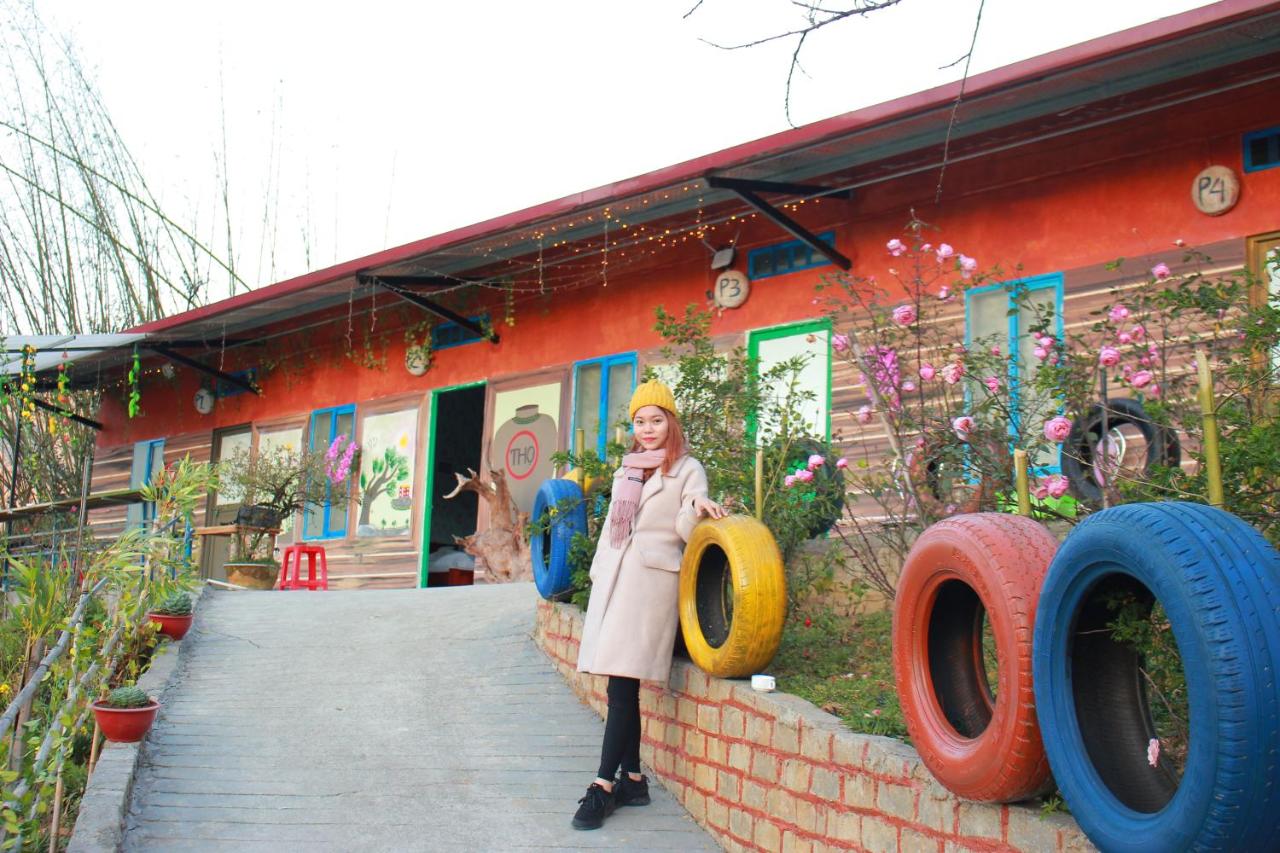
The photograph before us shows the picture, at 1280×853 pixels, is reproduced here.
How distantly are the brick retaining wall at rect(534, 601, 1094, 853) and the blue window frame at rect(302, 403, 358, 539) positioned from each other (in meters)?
8.24

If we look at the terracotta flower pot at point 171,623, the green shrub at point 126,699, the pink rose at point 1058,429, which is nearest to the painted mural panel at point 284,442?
the terracotta flower pot at point 171,623

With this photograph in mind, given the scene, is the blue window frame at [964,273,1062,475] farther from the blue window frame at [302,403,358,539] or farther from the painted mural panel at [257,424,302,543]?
the painted mural panel at [257,424,302,543]

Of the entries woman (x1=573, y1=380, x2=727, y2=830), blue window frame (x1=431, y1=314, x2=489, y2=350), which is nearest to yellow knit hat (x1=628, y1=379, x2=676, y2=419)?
woman (x1=573, y1=380, x2=727, y2=830)

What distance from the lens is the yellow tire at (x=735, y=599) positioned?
5055 millimetres

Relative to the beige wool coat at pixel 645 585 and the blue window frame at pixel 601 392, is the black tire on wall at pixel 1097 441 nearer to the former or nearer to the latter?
the beige wool coat at pixel 645 585

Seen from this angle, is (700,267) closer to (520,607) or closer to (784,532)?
(520,607)

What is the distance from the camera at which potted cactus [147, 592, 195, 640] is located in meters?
7.18

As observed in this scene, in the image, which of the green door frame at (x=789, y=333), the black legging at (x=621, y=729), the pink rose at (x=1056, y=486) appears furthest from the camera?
the green door frame at (x=789, y=333)

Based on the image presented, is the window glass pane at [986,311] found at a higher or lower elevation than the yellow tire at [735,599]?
higher

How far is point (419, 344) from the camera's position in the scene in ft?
42.6

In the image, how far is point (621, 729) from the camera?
→ 5059 millimetres

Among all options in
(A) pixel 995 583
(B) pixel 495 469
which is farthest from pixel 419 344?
(A) pixel 995 583

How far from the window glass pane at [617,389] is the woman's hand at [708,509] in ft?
18.1

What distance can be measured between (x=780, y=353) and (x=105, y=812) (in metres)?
6.11
